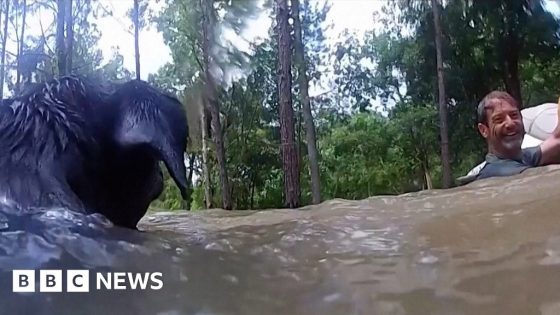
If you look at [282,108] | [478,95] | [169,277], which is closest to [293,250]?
[169,277]

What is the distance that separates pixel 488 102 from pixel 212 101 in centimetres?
28

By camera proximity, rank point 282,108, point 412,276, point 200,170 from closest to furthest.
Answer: point 412,276 < point 200,170 < point 282,108


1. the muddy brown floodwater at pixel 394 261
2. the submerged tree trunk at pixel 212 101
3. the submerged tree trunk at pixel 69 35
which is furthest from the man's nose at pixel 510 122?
the submerged tree trunk at pixel 69 35

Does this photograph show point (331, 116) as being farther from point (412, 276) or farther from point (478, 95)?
point (412, 276)

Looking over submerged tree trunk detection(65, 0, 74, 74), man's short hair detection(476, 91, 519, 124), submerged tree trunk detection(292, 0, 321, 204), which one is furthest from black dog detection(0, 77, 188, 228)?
man's short hair detection(476, 91, 519, 124)

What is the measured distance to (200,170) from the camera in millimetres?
549

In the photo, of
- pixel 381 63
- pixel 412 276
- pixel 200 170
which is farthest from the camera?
pixel 381 63

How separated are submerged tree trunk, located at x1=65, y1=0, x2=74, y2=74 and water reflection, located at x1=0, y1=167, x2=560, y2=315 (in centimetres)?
19

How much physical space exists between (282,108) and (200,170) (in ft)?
0.49

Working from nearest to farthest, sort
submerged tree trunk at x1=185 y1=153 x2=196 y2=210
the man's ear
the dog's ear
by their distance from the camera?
the dog's ear, submerged tree trunk at x1=185 y1=153 x2=196 y2=210, the man's ear

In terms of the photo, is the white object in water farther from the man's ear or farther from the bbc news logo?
the bbc news logo

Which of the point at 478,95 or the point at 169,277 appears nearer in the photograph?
the point at 169,277

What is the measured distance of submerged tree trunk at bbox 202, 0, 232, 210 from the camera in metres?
0.60

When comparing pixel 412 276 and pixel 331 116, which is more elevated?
pixel 331 116
